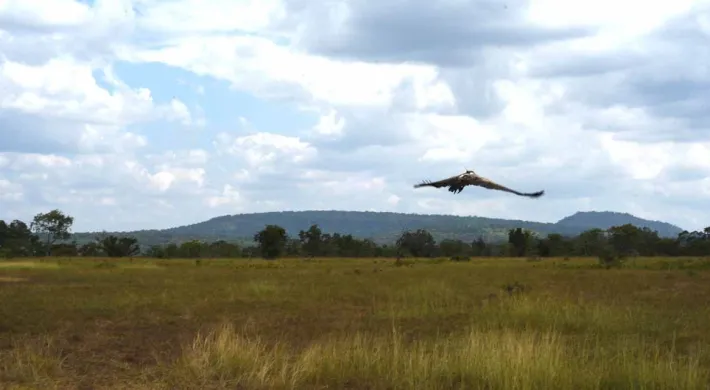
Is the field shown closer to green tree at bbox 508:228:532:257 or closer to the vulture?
the vulture

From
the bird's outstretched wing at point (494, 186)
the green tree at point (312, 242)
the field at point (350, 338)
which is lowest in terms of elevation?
the field at point (350, 338)

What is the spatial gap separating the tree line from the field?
191ft

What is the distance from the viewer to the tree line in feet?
299

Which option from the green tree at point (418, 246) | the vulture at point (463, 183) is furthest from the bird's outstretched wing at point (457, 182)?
the green tree at point (418, 246)

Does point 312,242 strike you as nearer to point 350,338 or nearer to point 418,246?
point 418,246

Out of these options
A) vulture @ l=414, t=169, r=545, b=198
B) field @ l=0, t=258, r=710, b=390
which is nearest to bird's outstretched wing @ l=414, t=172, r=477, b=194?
vulture @ l=414, t=169, r=545, b=198

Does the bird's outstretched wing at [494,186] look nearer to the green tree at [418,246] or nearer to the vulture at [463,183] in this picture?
the vulture at [463,183]

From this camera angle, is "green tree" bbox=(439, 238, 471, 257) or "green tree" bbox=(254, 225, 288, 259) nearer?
"green tree" bbox=(254, 225, 288, 259)

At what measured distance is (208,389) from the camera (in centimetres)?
1112

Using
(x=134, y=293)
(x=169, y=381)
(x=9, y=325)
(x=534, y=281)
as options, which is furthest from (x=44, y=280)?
(x=169, y=381)

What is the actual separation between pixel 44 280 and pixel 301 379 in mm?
31011

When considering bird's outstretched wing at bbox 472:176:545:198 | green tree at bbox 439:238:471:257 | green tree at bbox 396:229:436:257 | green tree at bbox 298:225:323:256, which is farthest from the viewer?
green tree at bbox 298:225:323:256

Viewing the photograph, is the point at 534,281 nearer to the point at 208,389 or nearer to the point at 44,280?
the point at 44,280

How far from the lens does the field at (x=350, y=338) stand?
1137cm
